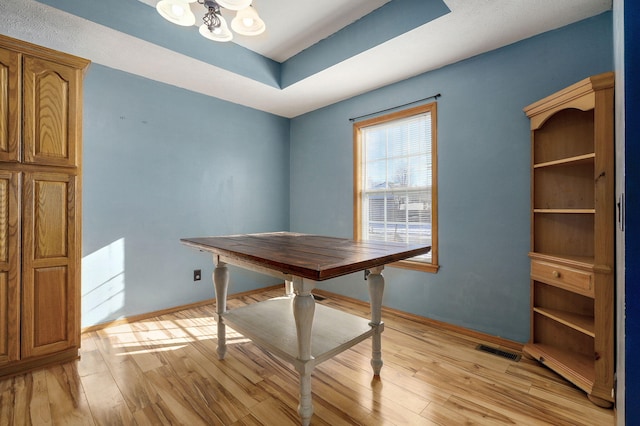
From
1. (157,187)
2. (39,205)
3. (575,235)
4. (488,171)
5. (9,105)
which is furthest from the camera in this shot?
(157,187)

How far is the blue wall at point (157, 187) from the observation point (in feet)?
9.14

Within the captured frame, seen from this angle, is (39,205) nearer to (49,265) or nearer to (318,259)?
(49,265)

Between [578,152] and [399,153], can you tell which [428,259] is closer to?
[399,153]

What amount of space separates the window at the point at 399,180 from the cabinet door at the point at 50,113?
8.90 feet

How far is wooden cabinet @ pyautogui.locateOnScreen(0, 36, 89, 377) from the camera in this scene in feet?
6.32

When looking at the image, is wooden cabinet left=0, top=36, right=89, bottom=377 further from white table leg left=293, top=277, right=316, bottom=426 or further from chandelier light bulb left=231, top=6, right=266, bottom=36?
white table leg left=293, top=277, right=316, bottom=426

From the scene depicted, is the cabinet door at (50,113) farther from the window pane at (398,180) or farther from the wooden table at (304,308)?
the window pane at (398,180)

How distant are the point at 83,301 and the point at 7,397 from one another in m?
1.07

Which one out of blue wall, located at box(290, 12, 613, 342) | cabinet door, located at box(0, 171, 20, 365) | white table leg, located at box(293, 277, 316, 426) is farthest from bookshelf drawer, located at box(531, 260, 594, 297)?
cabinet door, located at box(0, 171, 20, 365)

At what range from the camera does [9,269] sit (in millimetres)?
1930

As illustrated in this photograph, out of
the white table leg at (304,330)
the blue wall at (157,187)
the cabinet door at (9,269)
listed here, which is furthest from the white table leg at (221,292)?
the blue wall at (157,187)
